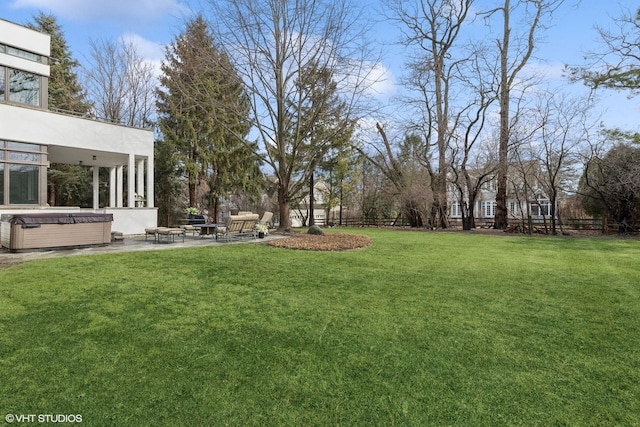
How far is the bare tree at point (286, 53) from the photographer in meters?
13.0

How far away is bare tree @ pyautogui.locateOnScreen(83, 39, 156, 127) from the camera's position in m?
22.5

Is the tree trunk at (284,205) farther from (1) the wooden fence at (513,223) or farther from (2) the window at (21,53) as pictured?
(1) the wooden fence at (513,223)

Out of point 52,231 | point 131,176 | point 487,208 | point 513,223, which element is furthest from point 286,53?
point 487,208

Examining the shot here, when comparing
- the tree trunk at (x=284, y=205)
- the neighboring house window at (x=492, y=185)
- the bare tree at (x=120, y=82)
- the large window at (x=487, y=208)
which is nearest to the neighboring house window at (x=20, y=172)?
the tree trunk at (x=284, y=205)

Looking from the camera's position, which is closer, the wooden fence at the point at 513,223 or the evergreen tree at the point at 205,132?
the wooden fence at the point at 513,223

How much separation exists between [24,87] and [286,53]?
922cm

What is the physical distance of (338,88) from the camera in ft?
46.3

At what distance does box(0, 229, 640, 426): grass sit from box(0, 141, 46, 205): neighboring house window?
7178 mm

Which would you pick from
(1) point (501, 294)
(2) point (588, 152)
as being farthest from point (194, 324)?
(2) point (588, 152)

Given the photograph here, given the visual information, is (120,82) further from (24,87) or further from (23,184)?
(23,184)

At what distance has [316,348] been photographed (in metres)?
3.22

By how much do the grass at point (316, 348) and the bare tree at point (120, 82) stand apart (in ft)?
67.9

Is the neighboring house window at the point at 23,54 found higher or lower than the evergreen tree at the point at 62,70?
lower

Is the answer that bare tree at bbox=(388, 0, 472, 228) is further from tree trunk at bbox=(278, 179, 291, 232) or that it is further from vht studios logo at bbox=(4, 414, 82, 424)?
vht studios logo at bbox=(4, 414, 82, 424)
